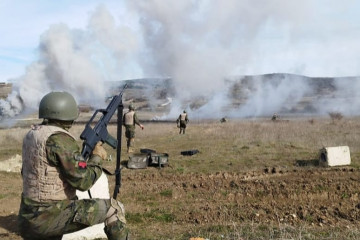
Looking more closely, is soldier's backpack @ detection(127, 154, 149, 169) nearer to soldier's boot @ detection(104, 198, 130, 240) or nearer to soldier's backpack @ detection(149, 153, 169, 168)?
soldier's backpack @ detection(149, 153, 169, 168)

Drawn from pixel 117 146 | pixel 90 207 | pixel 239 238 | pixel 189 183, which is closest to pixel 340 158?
pixel 189 183

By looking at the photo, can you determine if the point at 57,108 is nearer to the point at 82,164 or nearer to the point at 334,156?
the point at 82,164

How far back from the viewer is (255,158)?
14227 mm

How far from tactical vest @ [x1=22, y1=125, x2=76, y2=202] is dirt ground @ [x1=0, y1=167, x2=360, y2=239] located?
358 cm

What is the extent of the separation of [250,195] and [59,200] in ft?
19.1

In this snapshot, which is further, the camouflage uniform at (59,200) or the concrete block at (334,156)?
the concrete block at (334,156)

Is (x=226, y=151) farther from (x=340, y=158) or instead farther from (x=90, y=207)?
(x=90, y=207)

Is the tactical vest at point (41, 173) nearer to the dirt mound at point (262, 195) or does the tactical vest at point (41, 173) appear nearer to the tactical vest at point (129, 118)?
the dirt mound at point (262, 195)

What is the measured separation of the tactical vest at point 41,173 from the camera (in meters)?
3.79

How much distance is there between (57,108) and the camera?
4078 millimetres

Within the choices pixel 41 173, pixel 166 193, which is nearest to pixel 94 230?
pixel 41 173

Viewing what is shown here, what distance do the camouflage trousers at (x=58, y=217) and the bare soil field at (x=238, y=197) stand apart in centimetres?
218

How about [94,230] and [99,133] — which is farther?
[94,230]

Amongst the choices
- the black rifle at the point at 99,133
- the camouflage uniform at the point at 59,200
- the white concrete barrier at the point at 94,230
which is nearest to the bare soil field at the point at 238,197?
the white concrete barrier at the point at 94,230
